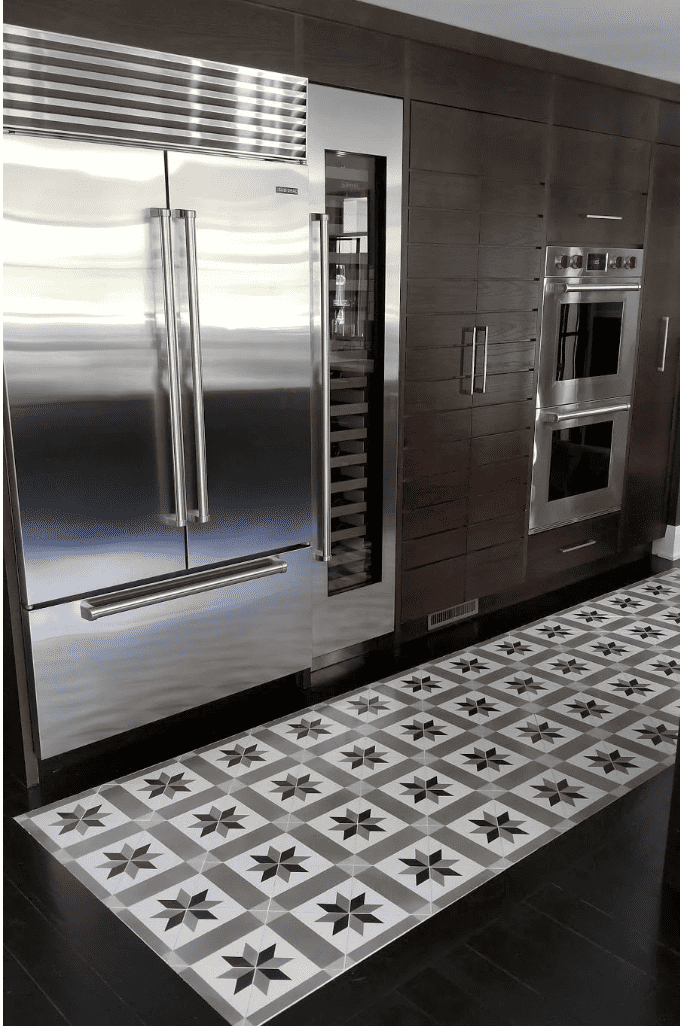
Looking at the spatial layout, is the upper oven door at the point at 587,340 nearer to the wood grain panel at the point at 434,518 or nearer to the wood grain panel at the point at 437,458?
the wood grain panel at the point at 437,458

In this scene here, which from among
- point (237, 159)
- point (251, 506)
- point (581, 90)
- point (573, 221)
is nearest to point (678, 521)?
point (573, 221)

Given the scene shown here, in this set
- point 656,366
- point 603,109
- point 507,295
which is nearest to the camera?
point 507,295

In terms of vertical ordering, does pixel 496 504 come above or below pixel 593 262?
below

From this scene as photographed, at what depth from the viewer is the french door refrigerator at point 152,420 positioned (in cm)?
239

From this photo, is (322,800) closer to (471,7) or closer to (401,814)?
(401,814)

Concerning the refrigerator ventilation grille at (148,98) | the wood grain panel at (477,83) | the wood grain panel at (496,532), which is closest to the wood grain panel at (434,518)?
the wood grain panel at (496,532)

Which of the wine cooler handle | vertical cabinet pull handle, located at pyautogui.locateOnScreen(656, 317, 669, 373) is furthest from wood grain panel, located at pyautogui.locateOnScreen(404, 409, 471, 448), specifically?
vertical cabinet pull handle, located at pyautogui.locateOnScreen(656, 317, 669, 373)

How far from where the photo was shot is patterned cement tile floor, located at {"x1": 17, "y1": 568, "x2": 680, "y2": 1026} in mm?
2059

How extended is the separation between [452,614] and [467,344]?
1.21 meters

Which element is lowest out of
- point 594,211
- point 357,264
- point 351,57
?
point 357,264

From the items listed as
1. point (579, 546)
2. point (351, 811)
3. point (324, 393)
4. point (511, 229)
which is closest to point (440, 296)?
point (511, 229)

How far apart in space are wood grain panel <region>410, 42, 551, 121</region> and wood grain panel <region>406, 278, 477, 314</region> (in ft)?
2.18

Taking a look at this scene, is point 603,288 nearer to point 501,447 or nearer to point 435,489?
point 501,447

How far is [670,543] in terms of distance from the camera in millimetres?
4957
